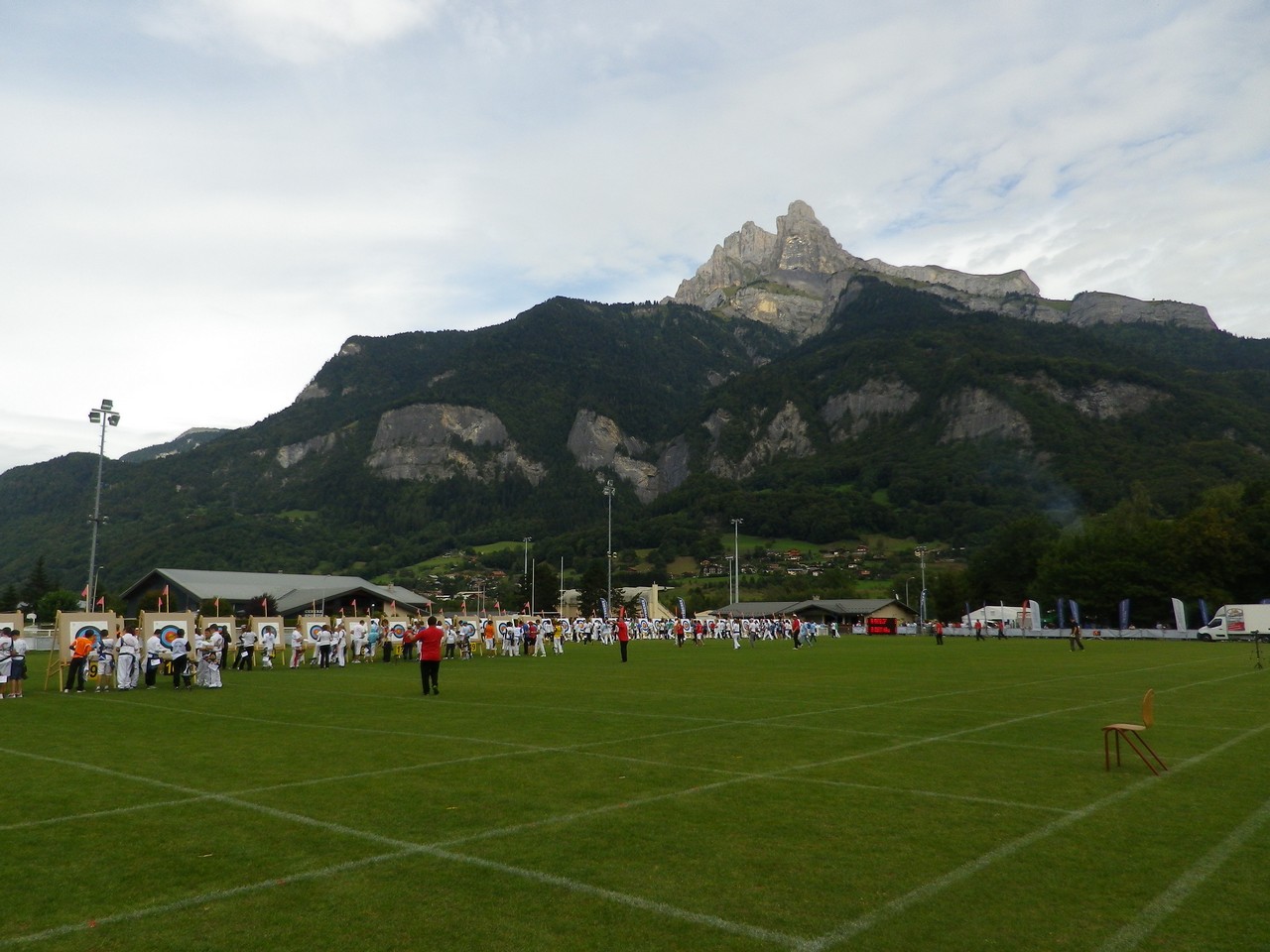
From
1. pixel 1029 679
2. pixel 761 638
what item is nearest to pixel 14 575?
pixel 761 638

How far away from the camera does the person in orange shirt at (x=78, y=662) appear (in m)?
22.3

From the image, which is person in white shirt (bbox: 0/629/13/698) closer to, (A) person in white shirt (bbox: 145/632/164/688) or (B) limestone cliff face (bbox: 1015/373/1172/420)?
(A) person in white shirt (bbox: 145/632/164/688)

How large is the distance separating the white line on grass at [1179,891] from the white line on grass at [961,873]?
1.11 m

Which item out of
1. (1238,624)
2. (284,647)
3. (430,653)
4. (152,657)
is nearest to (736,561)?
(1238,624)

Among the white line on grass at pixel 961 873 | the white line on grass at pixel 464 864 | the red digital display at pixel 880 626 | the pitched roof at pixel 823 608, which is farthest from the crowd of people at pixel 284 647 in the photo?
the pitched roof at pixel 823 608

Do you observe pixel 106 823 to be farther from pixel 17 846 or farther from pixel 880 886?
pixel 880 886

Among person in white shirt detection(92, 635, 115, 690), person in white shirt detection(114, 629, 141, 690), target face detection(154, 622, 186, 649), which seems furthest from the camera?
target face detection(154, 622, 186, 649)

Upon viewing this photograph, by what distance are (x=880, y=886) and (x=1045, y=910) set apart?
1048 mm

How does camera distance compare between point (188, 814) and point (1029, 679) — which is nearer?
point (188, 814)

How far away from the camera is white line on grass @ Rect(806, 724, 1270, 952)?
5375 millimetres

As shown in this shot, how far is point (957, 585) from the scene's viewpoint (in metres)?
120

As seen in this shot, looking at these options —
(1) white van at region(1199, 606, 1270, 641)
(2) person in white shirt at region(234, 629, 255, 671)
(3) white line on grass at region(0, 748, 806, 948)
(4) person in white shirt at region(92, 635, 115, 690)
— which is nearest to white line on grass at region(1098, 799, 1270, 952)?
(3) white line on grass at region(0, 748, 806, 948)

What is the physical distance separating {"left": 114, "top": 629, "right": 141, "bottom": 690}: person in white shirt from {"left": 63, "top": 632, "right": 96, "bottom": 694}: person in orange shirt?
30.4 inches

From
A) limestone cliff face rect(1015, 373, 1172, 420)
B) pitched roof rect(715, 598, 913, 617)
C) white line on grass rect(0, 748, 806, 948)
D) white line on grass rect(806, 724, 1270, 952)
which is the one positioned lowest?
white line on grass rect(806, 724, 1270, 952)
